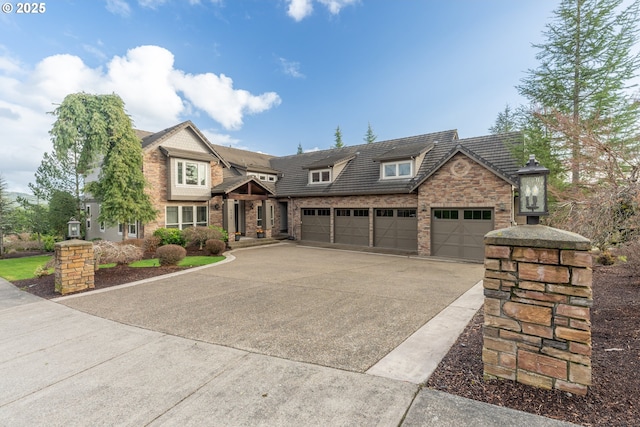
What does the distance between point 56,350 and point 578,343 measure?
6.89 meters

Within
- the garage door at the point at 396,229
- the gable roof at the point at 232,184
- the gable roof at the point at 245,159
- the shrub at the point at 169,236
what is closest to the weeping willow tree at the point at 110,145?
the shrub at the point at 169,236

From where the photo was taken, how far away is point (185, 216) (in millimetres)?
18078

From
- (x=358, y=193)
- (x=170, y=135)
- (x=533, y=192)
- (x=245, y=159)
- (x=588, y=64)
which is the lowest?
(x=533, y=192)

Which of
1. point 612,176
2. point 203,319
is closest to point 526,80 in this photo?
point 612,176

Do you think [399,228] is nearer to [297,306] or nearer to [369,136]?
[297,306]

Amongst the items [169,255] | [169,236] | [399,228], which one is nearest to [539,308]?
[169,255]

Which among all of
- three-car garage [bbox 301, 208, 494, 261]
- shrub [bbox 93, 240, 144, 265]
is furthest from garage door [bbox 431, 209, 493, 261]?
shrub [bbox 93, 240, 144, 265]

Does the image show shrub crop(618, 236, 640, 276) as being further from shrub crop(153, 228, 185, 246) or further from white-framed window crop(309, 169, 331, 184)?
shrub crop(153, 228, 185, 246)

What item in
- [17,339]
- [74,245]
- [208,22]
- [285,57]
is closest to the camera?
[17,339]

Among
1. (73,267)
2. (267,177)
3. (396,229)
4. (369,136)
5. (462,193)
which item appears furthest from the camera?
(369,136)

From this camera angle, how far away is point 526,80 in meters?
13.0

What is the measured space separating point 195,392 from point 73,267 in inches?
279

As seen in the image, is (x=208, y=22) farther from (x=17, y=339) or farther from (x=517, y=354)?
(x=517, y=354)

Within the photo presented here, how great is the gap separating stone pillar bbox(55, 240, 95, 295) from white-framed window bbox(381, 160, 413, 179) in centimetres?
1424
